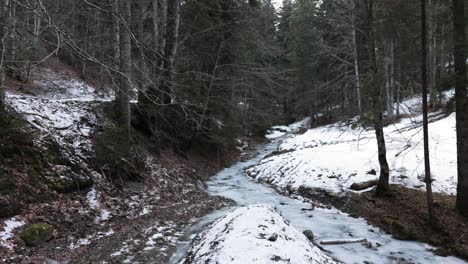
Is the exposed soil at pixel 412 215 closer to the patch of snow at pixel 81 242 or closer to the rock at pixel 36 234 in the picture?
the patch of snow at pixel 81 242

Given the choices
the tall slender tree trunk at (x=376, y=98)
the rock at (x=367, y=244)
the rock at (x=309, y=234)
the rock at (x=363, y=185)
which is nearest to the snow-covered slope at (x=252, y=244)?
the rock at (x=309, y=234)

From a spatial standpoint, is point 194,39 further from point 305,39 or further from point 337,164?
point 305,39

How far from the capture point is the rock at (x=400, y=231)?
9.54 metres

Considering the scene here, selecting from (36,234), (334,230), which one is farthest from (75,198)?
(334,230)

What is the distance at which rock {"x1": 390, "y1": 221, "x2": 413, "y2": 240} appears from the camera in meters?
9.54

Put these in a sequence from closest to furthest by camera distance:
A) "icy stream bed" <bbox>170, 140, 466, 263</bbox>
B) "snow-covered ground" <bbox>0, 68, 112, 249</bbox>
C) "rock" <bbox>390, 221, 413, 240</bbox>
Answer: "icy stream bed" <bbox>170, 140, 466, 263</bbox> → "snow-covered ground" <bbox>0, 68, 112, 249</bbox> → "rock" <bbox>390, 221, 413, 240</bbox>

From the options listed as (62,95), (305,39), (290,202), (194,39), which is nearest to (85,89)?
(62,95)

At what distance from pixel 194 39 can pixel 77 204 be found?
12529mm

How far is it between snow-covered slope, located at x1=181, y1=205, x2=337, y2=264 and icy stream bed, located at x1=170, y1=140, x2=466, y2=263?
0.93 metres

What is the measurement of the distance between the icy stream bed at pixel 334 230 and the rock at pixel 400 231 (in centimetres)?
17

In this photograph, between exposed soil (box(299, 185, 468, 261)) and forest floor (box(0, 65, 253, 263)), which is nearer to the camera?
forest floor (box(0, 65, 253, 263))

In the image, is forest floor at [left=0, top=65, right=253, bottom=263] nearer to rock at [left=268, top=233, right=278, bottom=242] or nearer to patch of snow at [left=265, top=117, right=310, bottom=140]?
rock at [left=268, top=233, right=278, bottom=242]

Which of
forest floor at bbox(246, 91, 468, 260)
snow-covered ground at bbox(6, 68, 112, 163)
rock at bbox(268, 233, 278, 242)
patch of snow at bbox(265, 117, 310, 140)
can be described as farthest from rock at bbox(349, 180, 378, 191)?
patch of snow at bbox(265, 117, 310, 140)

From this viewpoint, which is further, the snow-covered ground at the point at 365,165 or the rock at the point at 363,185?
the rock at the point at 363,185
